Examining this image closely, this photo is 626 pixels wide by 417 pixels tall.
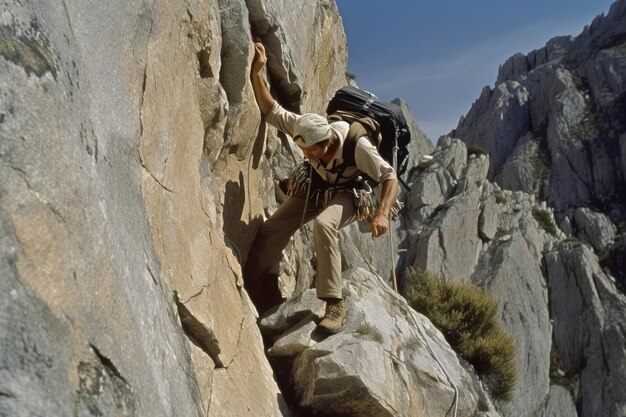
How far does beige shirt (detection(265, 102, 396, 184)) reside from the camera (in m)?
7.82

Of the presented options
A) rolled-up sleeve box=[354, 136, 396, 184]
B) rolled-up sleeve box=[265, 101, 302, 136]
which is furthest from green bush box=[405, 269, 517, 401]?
rolled-up sleeve box=[265, 101, 302, 136]

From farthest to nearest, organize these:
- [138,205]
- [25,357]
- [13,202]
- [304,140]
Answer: [304,140], [138,205], [13,202], [25,357]

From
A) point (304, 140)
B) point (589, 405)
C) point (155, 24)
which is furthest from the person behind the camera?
point (589, 405)

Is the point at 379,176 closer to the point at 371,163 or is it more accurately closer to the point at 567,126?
the point at 371,163

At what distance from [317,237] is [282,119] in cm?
161

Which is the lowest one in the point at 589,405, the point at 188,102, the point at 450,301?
the point at 589,405

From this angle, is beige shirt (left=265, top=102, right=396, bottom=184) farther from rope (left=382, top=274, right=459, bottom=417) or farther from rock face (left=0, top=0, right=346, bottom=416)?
rope (left=382, top=274, right=459, bottom=417)

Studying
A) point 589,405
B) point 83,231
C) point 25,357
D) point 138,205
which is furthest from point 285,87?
point 589,405

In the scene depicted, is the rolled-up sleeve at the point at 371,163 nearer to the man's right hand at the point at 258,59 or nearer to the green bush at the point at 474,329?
the man's right hand at the point at 258,59

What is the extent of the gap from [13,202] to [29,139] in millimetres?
395

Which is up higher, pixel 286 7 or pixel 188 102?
pixel 286 7

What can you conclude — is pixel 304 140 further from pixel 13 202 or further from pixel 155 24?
pixel 13 202

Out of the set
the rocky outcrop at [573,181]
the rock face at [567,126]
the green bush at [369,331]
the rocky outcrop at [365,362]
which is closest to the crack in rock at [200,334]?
the rocky outcrop at [365,362]

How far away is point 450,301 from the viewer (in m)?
14.3
